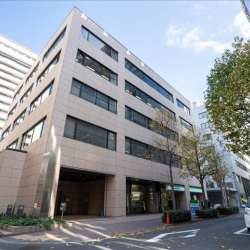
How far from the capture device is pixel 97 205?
19.7 meters

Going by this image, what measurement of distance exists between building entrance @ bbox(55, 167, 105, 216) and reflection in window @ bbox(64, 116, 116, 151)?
14.2 feet

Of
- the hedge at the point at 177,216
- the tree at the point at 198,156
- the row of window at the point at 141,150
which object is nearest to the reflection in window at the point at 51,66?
the row of window at the point at 141,150

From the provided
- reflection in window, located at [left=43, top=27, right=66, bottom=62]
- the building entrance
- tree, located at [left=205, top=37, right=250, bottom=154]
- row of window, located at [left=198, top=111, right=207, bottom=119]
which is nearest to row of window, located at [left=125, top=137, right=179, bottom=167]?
the building entrance

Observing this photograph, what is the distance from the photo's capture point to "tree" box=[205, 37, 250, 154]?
37.2 feet

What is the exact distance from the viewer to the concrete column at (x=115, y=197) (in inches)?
652

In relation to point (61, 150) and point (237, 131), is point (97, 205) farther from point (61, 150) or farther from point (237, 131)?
point (237, 131)

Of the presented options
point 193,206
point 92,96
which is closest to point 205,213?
point 193,206

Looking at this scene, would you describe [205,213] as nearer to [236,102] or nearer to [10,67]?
→ [236,102]

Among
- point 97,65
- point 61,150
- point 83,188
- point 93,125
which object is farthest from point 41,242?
point 97,65

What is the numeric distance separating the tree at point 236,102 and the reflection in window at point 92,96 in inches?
392

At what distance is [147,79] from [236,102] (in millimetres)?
17481

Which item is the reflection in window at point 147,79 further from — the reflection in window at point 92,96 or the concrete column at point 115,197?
the concrete column at point 115,197

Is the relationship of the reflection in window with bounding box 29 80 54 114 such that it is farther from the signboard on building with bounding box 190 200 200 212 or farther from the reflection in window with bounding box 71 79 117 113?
the signboard on building with bounding box 190 200 200 212

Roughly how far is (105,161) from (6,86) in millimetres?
60535
